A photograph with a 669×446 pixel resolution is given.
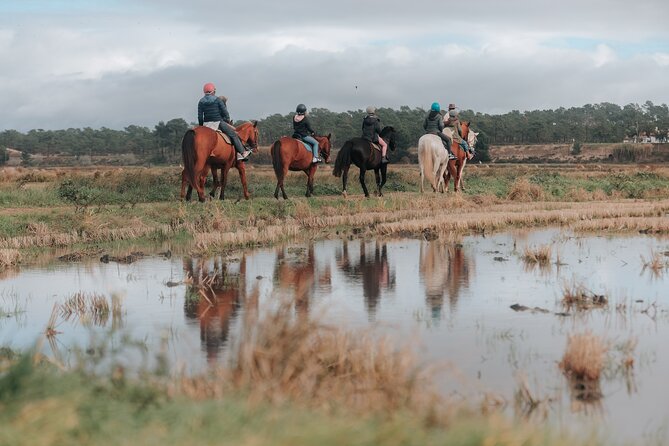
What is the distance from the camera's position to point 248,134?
1021 inches

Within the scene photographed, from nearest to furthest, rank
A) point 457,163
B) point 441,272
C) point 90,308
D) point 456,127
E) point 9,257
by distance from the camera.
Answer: point 90,308
point 441,272
point 9,257
point 456,127
point 457,163

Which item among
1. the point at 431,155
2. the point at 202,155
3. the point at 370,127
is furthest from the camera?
the point at 370,127

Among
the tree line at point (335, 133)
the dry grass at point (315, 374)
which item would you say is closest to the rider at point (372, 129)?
the dry grass at point (315, 374)

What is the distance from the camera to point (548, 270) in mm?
15109

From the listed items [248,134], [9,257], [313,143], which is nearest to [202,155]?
[248,134]

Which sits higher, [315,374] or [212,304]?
[315,374]

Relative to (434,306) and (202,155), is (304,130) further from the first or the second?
(434,306)

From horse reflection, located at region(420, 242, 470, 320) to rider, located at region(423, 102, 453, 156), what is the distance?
30.4 feet

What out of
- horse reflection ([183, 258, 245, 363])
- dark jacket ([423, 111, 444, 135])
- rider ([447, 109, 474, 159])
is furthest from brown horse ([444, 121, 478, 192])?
horse reflection ([183, 258, 245, 363])

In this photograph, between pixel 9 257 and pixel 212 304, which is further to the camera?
pixel 9 257

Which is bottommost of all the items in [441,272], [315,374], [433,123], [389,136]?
[441,272]

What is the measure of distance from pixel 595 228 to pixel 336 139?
2821 inches

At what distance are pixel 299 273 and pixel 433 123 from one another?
45.9ft

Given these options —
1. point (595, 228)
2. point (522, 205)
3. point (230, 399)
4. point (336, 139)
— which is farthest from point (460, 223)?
point (336, 139)
